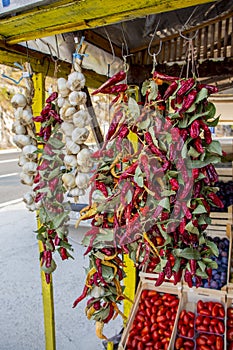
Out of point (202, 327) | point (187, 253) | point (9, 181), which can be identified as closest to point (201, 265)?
point (187, 253)

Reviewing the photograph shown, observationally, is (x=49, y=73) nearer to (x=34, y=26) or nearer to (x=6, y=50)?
(x=6, y=50)

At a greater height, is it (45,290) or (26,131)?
(26,131)

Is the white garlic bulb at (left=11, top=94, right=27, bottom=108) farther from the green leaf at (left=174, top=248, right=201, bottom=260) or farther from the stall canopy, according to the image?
the green leaf at (left=174, top=248, right=201, bottom=260)

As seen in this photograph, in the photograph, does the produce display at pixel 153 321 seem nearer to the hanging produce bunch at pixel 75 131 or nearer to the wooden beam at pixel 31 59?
the hanging produce bunch at pixel 75 131

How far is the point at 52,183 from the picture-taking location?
1.13m

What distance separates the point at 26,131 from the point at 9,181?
8632 mm

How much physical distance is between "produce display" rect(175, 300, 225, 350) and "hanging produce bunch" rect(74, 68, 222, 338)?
0.99 m

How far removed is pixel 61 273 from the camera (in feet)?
11.9

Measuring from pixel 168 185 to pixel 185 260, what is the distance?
242 mm

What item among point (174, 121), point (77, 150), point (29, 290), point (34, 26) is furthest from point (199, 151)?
point (29, 290)

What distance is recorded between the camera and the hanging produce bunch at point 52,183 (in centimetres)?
113

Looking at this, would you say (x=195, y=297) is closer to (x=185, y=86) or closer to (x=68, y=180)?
(x=68, y=180)

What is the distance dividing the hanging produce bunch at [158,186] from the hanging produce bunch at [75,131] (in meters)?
0.08

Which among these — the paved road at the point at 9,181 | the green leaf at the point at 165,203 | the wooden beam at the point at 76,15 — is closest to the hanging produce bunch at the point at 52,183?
the wooden beam at the point at 76,15
